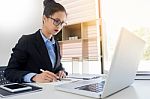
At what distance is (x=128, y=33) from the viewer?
0.70 meters

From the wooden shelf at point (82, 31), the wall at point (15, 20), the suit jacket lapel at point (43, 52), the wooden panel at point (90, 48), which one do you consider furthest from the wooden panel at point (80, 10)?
the suit jacket lapel at point (43, 52)

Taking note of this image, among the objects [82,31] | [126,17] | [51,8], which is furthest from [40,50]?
[82,31]

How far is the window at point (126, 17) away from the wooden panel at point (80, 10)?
18cm

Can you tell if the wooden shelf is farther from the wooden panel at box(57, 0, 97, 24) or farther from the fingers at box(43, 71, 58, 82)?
the fingers at box(43, 71, 58, 82)

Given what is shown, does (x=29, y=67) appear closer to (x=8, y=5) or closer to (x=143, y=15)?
(x=143, y=15)

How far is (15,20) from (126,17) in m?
1.63

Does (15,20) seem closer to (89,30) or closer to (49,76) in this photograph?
(89,30)

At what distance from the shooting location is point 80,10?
9.33 ft

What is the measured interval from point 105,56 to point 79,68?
1.81 ft

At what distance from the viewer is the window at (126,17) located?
2070 mm

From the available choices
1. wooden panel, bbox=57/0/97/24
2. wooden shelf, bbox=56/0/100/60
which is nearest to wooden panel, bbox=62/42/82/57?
wooden shelf, bbox=56/0/100/60

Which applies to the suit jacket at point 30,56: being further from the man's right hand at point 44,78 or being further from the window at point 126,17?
the window at point 126,17

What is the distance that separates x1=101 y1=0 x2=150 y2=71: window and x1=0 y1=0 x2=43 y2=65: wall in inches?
46.5

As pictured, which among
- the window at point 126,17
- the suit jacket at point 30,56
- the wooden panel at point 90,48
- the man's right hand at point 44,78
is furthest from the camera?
the wooden panel at point 90,48
